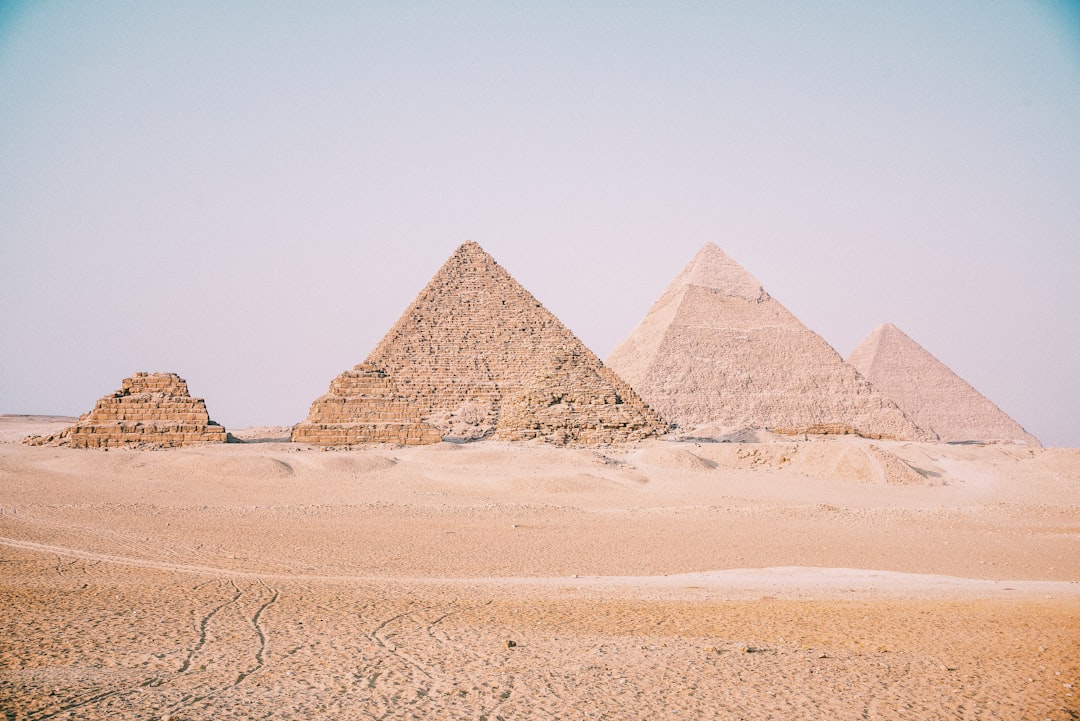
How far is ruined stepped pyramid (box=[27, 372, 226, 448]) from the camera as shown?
922 inches

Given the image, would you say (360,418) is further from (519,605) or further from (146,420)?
(519,605)

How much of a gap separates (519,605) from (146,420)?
66.9ft

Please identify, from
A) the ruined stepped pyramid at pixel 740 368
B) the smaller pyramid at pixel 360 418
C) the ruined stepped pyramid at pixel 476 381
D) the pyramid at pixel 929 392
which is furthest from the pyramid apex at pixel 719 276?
the smaller pyramid at pixel 360 418

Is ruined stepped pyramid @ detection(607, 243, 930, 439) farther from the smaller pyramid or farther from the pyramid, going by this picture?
the smaller pyramid

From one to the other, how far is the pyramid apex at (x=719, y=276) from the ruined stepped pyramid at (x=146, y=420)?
47352 mm

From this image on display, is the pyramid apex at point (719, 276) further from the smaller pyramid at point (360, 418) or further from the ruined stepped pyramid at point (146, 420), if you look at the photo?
the ruined stepped pyramid at point (146, 420)

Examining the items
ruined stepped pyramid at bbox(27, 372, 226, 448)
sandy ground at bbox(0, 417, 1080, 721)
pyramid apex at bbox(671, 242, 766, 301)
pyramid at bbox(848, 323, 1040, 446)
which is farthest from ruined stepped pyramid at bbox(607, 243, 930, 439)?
sandy ground at bbox(0, 417, 1080, 721)

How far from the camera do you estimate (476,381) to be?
40.8 meters

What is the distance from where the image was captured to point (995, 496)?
20016 mm

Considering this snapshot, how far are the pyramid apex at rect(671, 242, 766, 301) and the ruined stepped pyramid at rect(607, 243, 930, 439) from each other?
11cm

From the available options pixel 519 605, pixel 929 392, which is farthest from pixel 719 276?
pixel 519 605

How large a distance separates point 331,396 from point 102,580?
61.7ft

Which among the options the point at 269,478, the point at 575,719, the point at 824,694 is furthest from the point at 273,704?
the point at 269,478

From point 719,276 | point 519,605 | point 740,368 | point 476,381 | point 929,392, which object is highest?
point 719,276
